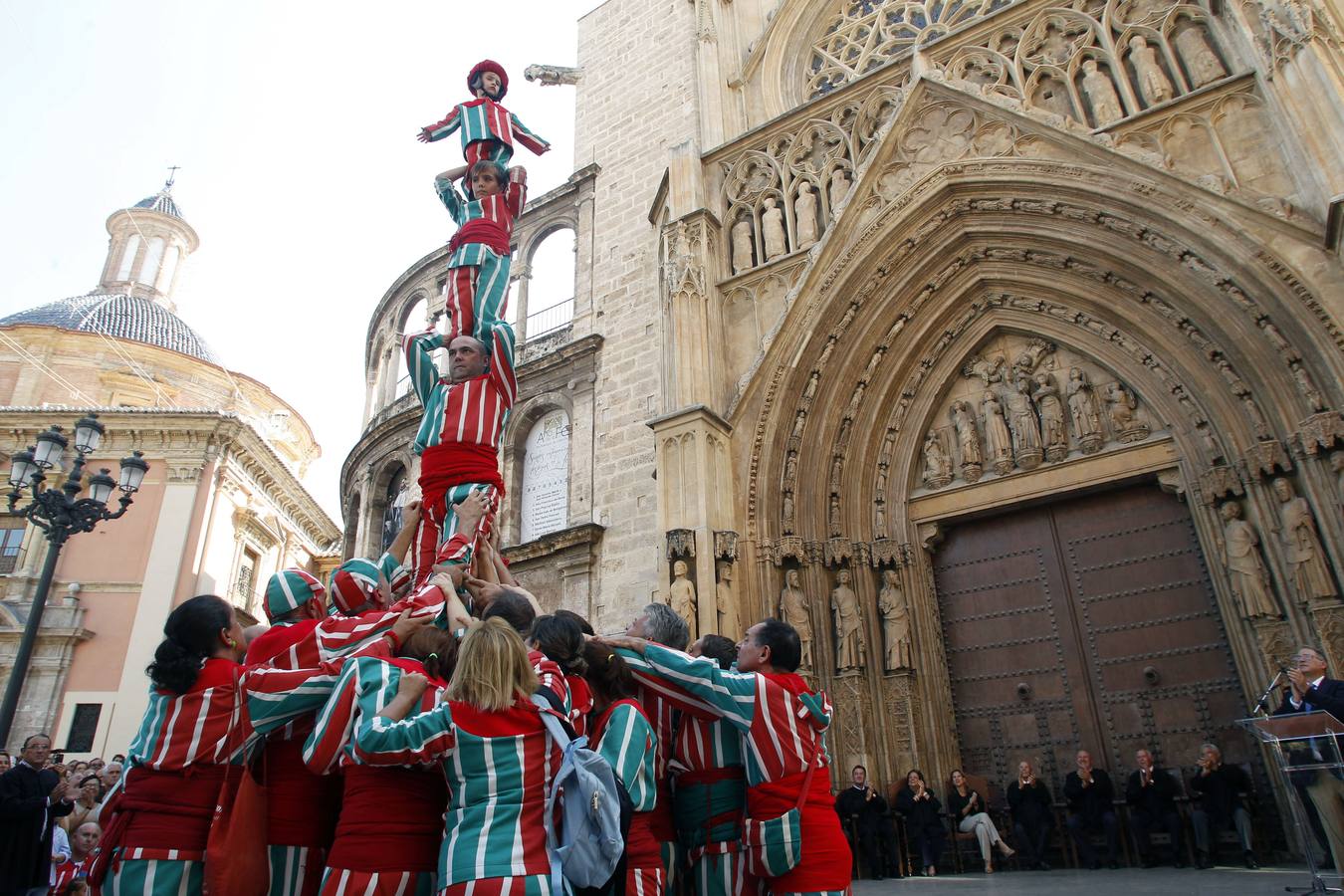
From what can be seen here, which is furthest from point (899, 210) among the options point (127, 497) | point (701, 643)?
point (127, 497)

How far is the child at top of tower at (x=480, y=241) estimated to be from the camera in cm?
521

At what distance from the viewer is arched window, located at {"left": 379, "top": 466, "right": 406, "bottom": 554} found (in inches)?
763

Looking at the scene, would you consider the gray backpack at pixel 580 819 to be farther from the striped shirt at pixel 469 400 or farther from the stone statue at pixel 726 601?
the stone statue at pixel 726 601

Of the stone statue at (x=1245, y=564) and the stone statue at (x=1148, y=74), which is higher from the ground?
the stone statue at (x=1148, y=74)

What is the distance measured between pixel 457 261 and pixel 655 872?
3.61m

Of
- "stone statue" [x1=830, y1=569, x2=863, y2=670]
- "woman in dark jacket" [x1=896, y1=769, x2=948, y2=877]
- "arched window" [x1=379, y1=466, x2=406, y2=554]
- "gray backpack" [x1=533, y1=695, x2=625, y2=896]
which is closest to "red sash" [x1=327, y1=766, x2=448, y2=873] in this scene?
"gray backpack" [x1=533, y1=695, x2=625, y2=896]

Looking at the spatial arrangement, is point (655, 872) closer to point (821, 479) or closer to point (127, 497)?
point (821, 479)

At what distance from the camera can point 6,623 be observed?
24797 mm

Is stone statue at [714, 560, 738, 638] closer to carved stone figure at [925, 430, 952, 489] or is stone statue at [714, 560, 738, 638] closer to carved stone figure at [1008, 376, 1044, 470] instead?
carved stone figure at [925, 430, 952, 489]

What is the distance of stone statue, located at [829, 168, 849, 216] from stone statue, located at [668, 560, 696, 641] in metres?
5.65

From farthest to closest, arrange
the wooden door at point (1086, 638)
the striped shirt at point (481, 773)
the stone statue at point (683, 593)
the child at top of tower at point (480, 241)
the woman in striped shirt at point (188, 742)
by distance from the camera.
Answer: the stone statue at point (683, 593)
the wooden door at point (1086, 638)
the child at top of tower at point (480, 241)
the woman in striped shirt at point (188, 742)
the striped shirt at point (481, 773)

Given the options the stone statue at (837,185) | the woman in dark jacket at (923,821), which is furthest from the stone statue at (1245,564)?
the stone statue at (837,185)

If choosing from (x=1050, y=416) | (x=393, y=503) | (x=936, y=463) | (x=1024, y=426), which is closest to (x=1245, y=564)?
(x=1050, y=416)

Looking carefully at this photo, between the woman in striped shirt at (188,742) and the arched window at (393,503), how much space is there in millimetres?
16379
